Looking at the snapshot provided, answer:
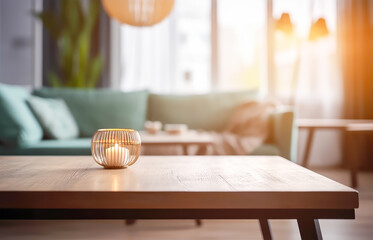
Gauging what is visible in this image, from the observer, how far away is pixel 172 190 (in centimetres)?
77

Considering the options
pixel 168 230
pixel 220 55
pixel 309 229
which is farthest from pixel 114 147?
pixel 220 55

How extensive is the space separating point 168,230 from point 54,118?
128cm

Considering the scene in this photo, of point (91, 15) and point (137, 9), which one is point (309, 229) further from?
point (91, 15)

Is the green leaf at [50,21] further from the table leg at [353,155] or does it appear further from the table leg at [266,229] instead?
the table leg at [266,229]

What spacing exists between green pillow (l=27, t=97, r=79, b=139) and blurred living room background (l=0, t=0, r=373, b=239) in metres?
1.27

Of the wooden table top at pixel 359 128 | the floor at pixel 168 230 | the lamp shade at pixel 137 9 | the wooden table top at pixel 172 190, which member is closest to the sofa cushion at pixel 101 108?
the lamp shade at pixel 137 9

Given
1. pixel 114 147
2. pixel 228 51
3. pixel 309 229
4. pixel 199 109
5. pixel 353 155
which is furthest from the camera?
pixel 228 51

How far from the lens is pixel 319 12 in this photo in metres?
4.40

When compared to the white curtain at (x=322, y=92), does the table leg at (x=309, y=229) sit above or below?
below

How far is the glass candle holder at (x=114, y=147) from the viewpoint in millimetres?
1095

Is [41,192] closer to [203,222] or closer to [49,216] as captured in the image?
[49,216]

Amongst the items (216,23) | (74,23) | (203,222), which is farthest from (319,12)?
(203,222)

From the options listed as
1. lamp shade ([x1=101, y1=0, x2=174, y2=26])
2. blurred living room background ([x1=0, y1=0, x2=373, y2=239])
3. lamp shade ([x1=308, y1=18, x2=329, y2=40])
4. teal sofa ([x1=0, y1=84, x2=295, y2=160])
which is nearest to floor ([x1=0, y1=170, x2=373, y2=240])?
teal sofa ([x1=0, y1=84, x2=295, y2=160])

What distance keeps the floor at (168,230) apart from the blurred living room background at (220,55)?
2.25m
